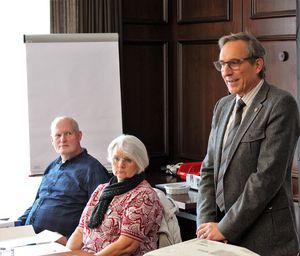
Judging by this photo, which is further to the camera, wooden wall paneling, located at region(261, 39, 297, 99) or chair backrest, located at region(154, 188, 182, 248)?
wooden wall paneling, located at region(261, 39, 297, 99)

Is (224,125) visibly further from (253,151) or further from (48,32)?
(48,32)

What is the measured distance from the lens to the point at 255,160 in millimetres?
2654

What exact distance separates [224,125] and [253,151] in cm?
20

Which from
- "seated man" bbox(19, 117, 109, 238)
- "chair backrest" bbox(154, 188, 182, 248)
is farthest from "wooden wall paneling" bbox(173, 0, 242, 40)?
"chair backrest" bbox(154, 188, 182, 248)

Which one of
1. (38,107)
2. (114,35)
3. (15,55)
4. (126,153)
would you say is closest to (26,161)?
(38,107)

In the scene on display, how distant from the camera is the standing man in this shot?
260 cm

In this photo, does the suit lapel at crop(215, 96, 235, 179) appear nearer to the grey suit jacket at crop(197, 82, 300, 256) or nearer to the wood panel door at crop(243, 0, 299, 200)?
the grey suit jacket at crop(197, 82, 300, 256)

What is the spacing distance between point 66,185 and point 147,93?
162 cm

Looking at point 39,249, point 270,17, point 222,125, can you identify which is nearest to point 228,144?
point 222,125

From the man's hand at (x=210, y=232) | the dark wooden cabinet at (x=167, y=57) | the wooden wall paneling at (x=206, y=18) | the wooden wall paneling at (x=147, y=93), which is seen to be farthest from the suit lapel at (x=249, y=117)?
the wooden wall paneling at (x=147, y=93)

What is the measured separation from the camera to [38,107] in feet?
15.2

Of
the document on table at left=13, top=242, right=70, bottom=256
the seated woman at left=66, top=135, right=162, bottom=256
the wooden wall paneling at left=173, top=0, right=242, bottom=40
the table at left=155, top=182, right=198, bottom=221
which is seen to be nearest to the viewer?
the document on table at left=13, top=242, right=70, bottom=256

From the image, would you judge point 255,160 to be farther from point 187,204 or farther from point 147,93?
point 147,93

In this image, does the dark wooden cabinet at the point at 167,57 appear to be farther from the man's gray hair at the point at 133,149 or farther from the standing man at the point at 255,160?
the standing man at the point at 255,160
